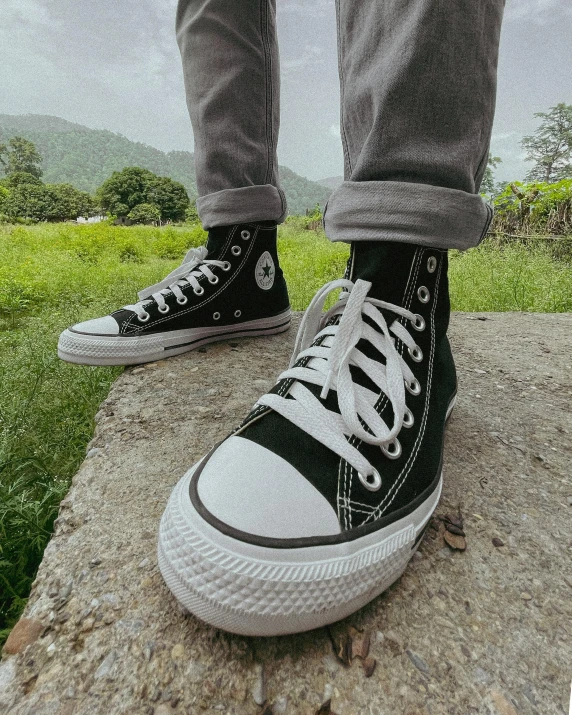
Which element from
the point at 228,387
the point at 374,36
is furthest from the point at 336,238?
the point at 228,387

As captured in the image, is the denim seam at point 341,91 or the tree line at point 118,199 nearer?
the denim seam at point 341,91

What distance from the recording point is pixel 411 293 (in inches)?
27.5

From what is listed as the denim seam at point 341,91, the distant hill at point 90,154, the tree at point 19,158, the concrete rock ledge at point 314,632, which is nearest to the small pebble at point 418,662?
the concrete rock ledge at point 314,632

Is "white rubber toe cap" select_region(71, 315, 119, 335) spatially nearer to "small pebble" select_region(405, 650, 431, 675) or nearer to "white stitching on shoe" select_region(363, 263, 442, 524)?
"white stitching on shoe" select_region(363, 263, 442, 524)

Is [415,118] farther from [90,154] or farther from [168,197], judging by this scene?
[90,154]

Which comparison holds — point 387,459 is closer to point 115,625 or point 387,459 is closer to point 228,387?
point 115,625

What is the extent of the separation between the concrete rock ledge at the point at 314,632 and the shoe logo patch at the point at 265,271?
2.04 feet

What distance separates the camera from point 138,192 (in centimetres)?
2572

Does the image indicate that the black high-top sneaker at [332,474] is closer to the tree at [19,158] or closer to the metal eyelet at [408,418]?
the metal eyelet at [408,418]

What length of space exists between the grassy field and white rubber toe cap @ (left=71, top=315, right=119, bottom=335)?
10.8 inches

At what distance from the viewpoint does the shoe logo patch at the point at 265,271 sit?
52.8 inches

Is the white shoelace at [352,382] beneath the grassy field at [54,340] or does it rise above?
above

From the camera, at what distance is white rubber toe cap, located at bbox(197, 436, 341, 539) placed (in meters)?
0.47

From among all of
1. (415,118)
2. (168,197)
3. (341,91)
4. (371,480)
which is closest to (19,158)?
(168,197)
